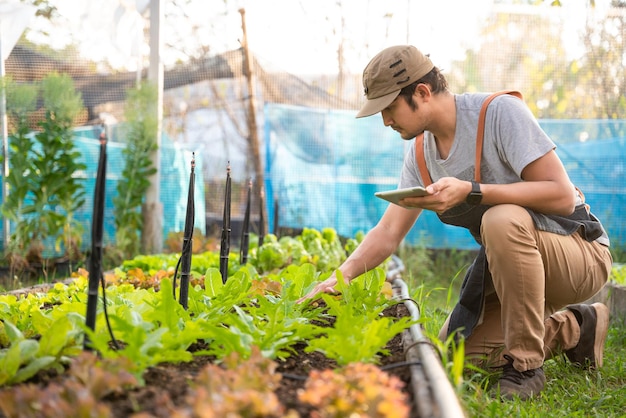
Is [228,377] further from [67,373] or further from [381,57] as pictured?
[381,57]

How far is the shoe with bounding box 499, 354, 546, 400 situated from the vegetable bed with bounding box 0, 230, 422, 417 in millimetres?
462

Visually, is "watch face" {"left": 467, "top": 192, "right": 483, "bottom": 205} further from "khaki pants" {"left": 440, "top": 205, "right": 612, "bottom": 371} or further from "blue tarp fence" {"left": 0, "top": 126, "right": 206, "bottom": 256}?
"blue tarp fence" {"left": 0, "top": 126, "right": 206, "bottom": 256}

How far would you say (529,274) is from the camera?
8.37ft

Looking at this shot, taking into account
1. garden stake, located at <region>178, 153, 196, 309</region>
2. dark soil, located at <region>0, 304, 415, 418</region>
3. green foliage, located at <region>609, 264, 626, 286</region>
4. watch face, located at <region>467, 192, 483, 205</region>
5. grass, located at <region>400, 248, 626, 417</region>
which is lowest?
grass, located at <region>400, 248, 626, 417</region>

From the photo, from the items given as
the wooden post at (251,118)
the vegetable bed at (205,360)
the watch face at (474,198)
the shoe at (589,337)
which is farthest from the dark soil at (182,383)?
the wooden post at (251,118)

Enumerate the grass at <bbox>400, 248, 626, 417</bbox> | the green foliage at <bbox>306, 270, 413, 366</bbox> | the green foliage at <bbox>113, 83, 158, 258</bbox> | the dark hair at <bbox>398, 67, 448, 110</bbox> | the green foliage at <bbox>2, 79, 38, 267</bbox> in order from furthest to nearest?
1. the green foliage at <bbox>113, 83, 158, 258</bbox>
2. the green foliage at <bbox>2, 79, 38, 267</bbox>
3. the dark hair at <bbox>398, 67, 448, 110</bbox>
4. the grass at <bbox>400, 248, 626, 417</bbox>
5. the green foliage at <bbox>306, 270, 413, 366</bbox>

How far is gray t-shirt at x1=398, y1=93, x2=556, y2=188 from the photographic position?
2637mm

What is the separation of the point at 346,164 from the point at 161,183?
1.87 meters

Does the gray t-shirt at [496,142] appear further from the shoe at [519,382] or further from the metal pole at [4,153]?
the metal pole at [4,153]

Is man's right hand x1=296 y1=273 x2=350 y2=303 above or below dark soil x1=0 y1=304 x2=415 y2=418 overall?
above

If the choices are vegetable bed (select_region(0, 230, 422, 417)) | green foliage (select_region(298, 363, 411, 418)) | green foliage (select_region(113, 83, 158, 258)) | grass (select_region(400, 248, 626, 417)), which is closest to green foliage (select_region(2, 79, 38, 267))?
green foliage (select_region(113, 83, 158, 258))

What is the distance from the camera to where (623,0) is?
7336 mm

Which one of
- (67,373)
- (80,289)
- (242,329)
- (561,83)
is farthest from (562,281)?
(561,83)

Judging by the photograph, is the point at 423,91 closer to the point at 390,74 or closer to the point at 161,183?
the point at 390,74
